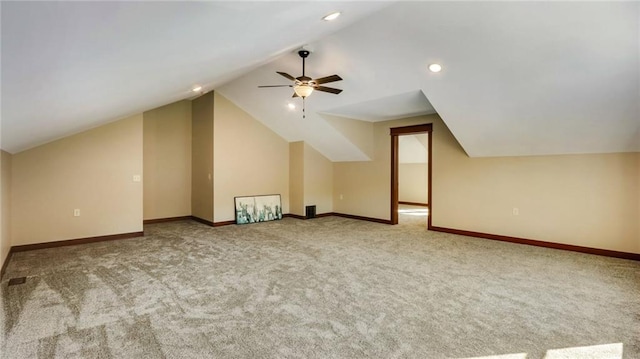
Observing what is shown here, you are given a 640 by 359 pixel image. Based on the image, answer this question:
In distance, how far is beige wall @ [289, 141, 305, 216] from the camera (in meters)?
7.89

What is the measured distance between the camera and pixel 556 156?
4.97 metres

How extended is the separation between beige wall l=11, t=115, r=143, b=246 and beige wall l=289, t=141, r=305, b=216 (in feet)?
11.7

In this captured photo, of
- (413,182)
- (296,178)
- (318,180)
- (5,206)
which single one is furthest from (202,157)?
(413,182)

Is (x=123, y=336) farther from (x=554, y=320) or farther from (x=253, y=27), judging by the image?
(x=554, y=320)

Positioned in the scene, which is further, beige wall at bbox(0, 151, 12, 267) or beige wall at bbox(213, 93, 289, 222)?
beige wall at bbox(213, 93, 289, 222)

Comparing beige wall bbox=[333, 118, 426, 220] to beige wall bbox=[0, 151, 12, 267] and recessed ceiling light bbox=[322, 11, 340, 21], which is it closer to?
recessed ceiling light bbox=[322, 11, 340, 21]

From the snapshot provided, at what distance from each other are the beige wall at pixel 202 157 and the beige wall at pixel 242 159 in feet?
0.60

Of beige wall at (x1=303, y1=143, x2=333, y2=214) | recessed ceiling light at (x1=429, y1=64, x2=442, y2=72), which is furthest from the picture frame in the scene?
recessed ceiling light at (x1=429, y1=64, x2=442, y2=72)

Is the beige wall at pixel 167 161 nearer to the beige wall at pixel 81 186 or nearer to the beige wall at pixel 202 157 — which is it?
the beige wall at pixel 202 157

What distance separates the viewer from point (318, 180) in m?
8.22

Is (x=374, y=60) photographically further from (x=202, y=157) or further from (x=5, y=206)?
(x=5, y=206)

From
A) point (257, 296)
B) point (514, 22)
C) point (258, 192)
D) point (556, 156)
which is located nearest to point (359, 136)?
point (258, 192)

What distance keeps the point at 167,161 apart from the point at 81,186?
7.56ft

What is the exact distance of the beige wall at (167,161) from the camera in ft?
23.2
